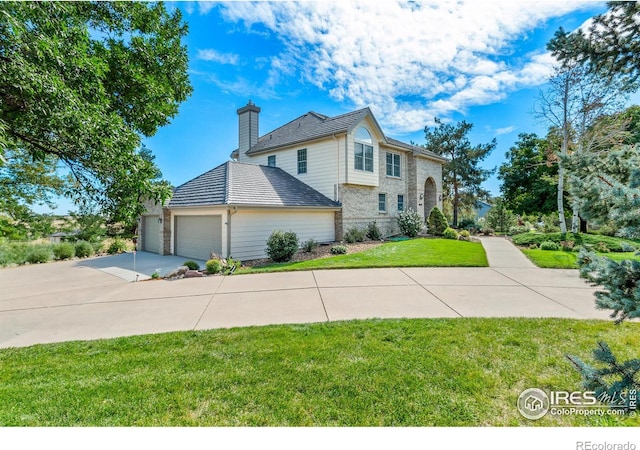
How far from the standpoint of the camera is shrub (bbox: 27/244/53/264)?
12.6 m

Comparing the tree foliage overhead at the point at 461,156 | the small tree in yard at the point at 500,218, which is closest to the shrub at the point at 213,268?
the tree foliage overhead at the point at 461,156

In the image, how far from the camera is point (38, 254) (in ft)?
41.8

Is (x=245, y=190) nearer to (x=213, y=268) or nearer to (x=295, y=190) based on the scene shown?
(x=295, y=190)

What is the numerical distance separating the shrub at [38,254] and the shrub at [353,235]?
49.1 feet

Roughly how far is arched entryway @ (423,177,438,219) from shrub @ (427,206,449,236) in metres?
4.22

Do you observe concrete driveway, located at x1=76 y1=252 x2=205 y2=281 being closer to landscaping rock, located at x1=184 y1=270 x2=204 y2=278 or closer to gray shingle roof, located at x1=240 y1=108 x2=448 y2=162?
landscaping rock, located at x1=184 y1=270 x2=204 y2=278

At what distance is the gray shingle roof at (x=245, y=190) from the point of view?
1197 cm

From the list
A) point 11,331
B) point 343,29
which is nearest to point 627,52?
point 343,29

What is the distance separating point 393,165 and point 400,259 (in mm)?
10364

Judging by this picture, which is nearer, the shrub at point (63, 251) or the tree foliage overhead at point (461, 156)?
the shrub at point (63, 251)

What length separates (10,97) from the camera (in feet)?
12.0

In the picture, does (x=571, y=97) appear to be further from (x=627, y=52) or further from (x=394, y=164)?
(x=627, y=52)
